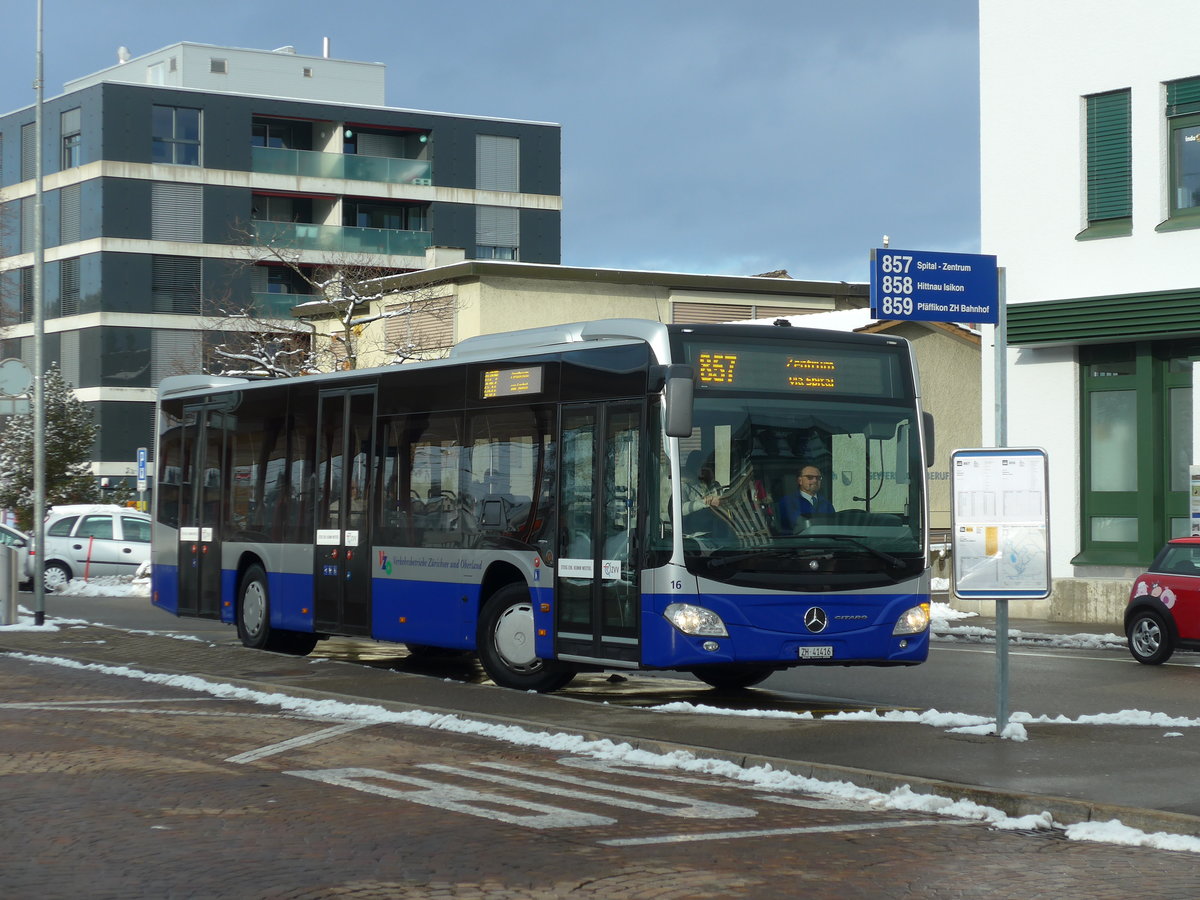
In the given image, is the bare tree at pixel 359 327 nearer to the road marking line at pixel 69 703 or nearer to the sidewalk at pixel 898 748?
the road marking line at pixel 69 703

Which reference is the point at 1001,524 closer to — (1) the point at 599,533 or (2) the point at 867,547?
(2) the point at 867,547

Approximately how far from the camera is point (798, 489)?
1349 cm

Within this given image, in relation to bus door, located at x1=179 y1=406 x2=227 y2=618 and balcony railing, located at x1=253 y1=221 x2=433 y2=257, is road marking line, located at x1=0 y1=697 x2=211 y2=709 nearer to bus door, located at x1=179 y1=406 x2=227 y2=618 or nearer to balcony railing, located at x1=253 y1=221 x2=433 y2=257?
bus door, located at x1=179 y1=406 x2=227 y2=618

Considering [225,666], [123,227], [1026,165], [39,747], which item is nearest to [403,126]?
[123,227]

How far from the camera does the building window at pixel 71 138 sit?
64938mm

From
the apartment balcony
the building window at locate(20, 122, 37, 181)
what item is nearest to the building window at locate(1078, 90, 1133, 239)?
the apartment balcony

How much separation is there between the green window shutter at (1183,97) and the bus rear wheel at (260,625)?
1408 centimetres

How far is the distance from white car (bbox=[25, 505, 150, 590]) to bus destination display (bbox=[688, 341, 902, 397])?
2422 centimetres

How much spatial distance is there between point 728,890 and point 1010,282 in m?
21.1

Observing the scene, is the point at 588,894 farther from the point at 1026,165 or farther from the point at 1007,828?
the point at 1026,165

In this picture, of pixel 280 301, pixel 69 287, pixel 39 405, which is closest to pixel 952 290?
pixel 39 405

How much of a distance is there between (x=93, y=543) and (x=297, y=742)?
83.5 feet

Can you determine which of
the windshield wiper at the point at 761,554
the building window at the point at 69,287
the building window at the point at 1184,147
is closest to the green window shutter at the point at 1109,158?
the building window at the point at 1184,147

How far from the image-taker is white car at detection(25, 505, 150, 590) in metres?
35.3
